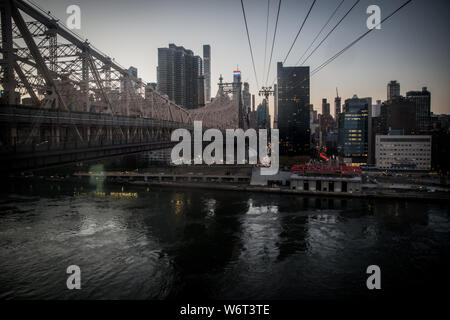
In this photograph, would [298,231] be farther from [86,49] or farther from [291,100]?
[291,100]

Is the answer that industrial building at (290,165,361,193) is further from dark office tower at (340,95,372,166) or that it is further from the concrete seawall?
dark office tower at (340,95,372,166)

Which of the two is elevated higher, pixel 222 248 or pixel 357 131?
pixel 357 131

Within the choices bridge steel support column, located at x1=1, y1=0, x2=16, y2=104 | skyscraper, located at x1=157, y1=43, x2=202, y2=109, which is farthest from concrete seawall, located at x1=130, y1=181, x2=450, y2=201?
skyscraper, located at x1=157, y1=43, x2=202, y2=109

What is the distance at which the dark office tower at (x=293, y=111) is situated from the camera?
134 metres

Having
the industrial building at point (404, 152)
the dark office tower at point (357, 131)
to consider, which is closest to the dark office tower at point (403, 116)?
the dark office tower at point (357, 131)

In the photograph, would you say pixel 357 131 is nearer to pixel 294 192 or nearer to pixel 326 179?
pixel 326 179

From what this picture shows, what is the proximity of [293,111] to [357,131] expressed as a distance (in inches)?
1648

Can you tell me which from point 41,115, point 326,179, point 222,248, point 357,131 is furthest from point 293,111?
point 41,115

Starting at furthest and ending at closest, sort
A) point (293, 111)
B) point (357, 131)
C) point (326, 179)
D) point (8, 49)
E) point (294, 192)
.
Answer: point (293, 111) < point (357, 131) < point (294, 192) < point (326, 179) < point (8, 49)

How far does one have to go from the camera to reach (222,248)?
21.8 metres

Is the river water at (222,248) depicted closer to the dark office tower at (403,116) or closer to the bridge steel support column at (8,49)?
the bridge steel support column at (8,49)

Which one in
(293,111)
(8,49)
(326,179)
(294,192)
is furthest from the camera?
(293,111)

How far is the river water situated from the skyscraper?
14059 centimetres

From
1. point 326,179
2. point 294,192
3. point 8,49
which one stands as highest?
point 8,49
